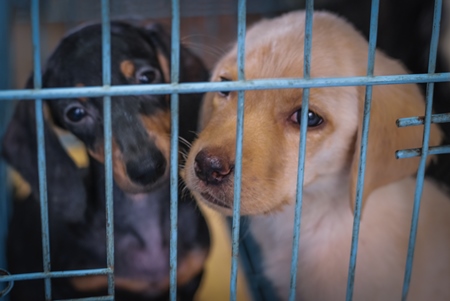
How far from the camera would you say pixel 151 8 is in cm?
263

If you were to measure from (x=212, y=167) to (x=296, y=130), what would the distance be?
0.27 m

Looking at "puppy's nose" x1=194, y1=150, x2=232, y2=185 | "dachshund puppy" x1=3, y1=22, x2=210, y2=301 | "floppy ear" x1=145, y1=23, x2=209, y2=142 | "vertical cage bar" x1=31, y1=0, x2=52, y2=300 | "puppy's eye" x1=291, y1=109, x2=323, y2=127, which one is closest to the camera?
"vertical cage bar" x1=31, y1=0, x2=52, y2=300

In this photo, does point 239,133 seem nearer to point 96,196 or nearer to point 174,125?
point 174,125

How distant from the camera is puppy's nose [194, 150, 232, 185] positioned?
137 cm

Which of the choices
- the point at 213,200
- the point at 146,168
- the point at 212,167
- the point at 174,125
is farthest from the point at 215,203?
the point at 174,125

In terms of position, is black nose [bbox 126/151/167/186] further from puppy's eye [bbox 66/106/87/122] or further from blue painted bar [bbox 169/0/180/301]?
blue painted bar [bbox 169/0/180/301]

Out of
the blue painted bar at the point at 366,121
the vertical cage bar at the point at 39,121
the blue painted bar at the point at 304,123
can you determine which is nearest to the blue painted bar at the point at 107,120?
the vertical cage bar at the point at 39,121

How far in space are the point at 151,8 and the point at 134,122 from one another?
42.8 inches

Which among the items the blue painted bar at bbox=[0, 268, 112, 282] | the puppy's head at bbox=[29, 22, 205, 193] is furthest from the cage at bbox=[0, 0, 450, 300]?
the puppy's head at bbox=[29, 22, 205, 193]

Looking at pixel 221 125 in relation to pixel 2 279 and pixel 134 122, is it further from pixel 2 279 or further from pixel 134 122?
pixel 2 279

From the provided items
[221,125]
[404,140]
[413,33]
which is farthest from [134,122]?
[413,33]

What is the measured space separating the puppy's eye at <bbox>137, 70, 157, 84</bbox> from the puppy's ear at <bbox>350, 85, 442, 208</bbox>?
0.63 meters

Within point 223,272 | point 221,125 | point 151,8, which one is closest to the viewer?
point 221,125

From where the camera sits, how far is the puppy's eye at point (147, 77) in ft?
6.05
